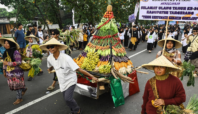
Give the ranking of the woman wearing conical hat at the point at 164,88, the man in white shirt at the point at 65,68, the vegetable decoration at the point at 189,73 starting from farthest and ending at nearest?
1. the vegetable decoration at the point at 189,73
2. the man in white shirt at the point at 65,68
3. the woman wearing conical hat at the point at 164,88

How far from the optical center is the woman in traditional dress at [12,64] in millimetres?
3494

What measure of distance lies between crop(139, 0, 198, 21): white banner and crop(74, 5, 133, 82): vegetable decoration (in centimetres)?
98

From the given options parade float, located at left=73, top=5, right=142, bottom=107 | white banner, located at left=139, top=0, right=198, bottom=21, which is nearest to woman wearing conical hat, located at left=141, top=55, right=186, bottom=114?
parade float, located at left=73, top=5, right=142, bottom=107

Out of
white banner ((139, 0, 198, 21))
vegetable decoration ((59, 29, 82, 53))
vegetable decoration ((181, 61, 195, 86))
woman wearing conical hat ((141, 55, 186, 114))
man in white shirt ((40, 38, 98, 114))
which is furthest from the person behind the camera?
vegetable decoration ((59, 29, 82, 53))

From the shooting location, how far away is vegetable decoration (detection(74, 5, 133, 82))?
A: 352cm

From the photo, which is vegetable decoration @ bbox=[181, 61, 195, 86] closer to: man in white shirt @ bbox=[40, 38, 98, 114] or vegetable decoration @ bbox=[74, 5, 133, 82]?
vegetable decoration @ bbox=[74, 5, 133, 82]

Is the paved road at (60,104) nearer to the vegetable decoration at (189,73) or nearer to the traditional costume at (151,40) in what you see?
the vegetable decoration at (189,73)

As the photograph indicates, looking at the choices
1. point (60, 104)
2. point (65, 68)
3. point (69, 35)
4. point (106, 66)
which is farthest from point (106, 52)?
point (69, 35)

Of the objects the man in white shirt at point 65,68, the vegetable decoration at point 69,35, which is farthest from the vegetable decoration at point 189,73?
the vegetable decoration at point 69,35

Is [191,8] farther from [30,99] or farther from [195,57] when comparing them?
[30,99]

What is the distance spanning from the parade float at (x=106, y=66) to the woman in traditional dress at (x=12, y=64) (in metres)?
1.47

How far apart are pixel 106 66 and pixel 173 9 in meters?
1.98

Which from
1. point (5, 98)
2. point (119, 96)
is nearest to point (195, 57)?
point (119, 96)

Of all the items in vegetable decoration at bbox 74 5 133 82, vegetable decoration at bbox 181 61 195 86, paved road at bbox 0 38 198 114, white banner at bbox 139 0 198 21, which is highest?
white banner at bbox 139 0 198 21
